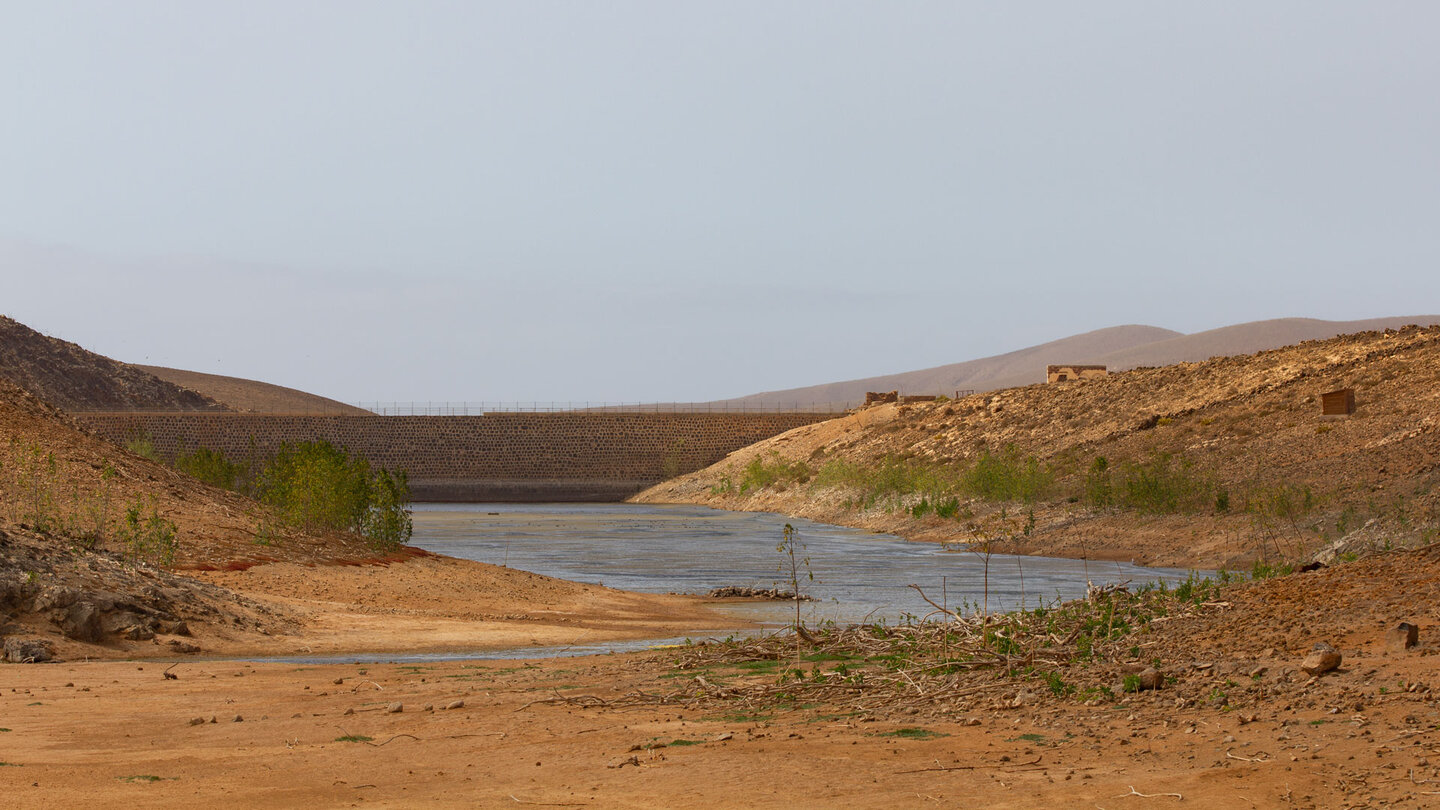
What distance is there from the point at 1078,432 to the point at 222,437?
186 feet

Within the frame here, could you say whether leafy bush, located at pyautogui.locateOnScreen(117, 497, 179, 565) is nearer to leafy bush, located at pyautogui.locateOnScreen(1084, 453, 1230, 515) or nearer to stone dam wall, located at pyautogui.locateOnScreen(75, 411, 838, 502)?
leafy bush, located at pyautogui.locateOnScreen(1084, 453, 1230, 515)

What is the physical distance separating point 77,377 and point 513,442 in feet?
135

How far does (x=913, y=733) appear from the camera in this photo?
995 centimetres

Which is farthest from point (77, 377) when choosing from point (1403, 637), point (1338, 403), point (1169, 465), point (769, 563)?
point (1403, 637)

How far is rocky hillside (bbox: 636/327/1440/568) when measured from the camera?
31812mm

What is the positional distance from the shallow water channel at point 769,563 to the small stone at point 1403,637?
14.0 feet

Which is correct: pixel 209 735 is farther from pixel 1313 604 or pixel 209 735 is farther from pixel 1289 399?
pixel 1289 399

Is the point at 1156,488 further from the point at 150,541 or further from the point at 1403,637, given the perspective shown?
the point at 1403,637

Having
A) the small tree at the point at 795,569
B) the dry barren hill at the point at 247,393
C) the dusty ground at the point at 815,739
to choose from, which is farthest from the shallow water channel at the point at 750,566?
the dry barren hill at the point at 247,393

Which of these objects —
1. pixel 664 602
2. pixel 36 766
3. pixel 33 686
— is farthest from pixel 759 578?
pixel 36 766

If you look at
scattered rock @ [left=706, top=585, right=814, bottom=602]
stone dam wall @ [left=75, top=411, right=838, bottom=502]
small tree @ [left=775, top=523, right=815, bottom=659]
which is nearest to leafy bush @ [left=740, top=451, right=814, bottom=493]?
stone dam wall @ [left=75, top=411, right=838, bottom=502]

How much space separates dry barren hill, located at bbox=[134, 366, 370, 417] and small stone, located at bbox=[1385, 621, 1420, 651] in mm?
121629

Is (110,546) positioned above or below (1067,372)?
below

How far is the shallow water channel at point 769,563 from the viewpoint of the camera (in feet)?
79.7
